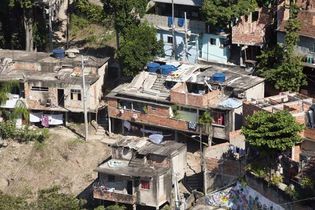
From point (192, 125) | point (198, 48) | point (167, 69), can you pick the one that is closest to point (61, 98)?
point (167, 69)

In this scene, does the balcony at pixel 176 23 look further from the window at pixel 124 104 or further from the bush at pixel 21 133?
the bush at pixel 21 133

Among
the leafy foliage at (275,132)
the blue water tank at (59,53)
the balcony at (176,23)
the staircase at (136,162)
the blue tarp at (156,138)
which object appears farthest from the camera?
the blue water tank at (59,53)

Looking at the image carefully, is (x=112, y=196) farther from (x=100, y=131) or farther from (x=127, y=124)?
(x=100, y=131)

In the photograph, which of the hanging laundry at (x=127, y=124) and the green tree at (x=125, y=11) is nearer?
the hanging laundry at (x=127, y=124)

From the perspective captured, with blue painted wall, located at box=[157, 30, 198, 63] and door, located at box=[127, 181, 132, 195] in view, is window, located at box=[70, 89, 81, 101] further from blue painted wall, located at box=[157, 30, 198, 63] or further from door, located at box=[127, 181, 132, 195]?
door, located at box=[127, 181, 132, 195]

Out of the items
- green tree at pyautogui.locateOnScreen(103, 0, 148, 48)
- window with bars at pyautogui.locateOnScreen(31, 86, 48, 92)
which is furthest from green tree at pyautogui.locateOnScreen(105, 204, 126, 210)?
green tree at pyautogui.locateOnScreen(103, 0, 148, 48)

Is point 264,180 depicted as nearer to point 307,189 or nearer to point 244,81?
point 307,189

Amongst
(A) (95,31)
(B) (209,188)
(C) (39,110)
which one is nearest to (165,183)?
(B) (209,188)

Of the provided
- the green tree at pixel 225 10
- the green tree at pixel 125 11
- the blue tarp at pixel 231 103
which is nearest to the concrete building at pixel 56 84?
the green tree at pixel 125 11
